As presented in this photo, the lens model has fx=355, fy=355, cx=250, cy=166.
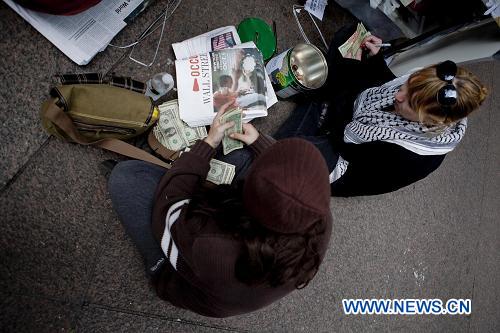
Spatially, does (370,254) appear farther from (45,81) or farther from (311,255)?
(45,81)

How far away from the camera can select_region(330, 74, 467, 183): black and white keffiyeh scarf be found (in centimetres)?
131

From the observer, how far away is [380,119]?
1.42m

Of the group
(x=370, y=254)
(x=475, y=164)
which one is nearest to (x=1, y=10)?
(x=370, y=254)

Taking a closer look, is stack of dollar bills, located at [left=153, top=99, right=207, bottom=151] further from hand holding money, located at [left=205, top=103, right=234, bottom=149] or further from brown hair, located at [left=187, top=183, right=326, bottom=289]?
brown hair, located at [left=187, top=183, right=326, bottom=289]

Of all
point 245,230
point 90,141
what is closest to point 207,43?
point 90,141

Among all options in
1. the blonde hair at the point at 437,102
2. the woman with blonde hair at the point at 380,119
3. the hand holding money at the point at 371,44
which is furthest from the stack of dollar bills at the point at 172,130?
the hand holding money at the point at 371,44

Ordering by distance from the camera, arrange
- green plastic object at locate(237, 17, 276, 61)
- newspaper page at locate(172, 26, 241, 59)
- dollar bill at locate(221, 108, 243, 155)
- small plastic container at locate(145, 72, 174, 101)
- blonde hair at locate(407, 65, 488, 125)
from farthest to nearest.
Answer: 1. green plastic object at locate(237, 17, 276, 61)
2. newspaper page at locate(172, 26, 241, 59)
3. small plastic container at locate(145, 72, 174, 101)
4. dollar bill at locate(221, 108, 243, 155)
5. blonde hair at locate(407, 65, 488, 125)

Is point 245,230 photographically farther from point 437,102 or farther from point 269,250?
point 437,102

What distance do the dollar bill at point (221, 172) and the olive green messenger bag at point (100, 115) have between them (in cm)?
19

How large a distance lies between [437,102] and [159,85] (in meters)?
1.08

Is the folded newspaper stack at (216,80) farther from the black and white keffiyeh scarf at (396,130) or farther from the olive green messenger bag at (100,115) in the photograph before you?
the black and white keffiyeh scarf at (396,130)

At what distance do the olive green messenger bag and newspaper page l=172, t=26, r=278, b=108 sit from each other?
406 millimetres

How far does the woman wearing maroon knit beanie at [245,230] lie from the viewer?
0.85 m

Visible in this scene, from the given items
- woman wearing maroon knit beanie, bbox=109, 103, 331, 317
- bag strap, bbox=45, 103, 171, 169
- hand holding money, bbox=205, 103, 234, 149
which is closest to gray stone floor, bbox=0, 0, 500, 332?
bag strap, bbox=45, 103, 171, 169
